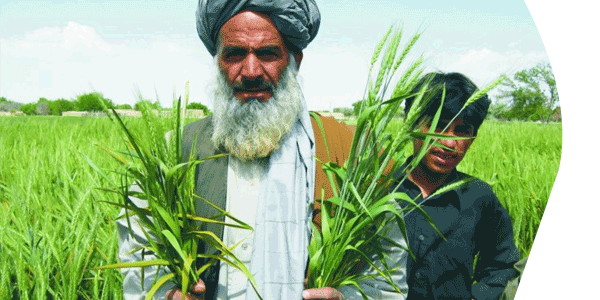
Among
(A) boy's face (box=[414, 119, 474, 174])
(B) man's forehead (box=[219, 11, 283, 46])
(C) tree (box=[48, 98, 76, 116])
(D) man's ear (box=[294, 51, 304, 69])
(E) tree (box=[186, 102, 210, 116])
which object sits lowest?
(A) boy's face (box=[414, 119, 474, 174])

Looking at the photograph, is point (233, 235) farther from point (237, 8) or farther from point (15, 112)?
point (15, 112)

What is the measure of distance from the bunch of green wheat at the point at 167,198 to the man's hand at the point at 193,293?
0.08 ft

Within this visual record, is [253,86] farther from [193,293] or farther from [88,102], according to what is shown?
[193,293]

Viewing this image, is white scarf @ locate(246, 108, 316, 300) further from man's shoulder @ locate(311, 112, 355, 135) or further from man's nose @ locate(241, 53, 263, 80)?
man's nose @ locate(241, 53, 263, 80)

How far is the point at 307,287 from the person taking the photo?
132cm

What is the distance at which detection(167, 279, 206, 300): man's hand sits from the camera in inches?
49.8

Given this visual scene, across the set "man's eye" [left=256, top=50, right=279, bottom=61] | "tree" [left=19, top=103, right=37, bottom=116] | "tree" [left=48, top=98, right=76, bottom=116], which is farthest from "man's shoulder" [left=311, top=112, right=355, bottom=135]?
"tree" [left=19, top=103, right=37, bottom=116]

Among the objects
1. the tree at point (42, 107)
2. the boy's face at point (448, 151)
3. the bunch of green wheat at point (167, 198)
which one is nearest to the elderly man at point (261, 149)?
the bunch of green wheat at point (167, 198)

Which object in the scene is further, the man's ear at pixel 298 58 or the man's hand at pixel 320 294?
the man's ear at pixel 298 58

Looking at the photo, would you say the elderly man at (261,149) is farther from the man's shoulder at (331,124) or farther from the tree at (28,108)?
the tree at (28,108)

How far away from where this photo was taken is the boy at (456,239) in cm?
153

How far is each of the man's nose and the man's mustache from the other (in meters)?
0.02

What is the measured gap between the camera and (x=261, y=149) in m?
1.47

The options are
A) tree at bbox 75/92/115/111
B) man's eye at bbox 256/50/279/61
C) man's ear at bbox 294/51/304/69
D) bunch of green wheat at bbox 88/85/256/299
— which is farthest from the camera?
man's ear at bbox 294/51/304/69
